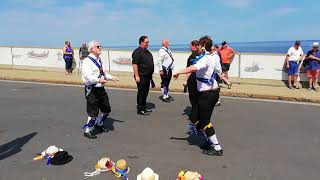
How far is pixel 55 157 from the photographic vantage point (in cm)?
616

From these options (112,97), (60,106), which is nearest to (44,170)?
(60,106)

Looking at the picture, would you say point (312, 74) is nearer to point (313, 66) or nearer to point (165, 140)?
point (313, 66)

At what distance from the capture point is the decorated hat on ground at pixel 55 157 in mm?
6102

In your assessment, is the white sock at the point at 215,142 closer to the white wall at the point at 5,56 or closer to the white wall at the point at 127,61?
the white wall at the point at 127,61

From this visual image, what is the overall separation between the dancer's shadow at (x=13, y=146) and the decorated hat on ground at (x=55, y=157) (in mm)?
602

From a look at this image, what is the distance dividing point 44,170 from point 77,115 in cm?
393

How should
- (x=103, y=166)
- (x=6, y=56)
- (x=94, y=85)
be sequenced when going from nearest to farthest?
(x=103, y=166) < (x=94, y=85) < (x=6, y=56)

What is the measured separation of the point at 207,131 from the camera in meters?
6.43

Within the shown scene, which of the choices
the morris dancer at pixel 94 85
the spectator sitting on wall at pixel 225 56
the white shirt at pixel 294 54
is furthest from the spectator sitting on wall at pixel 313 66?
the morris dancer at pixel 94 85

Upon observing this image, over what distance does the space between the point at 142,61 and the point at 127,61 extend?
8.16 metres

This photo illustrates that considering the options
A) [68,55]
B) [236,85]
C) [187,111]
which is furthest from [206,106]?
[68,55]

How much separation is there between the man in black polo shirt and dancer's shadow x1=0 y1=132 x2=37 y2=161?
2.82m

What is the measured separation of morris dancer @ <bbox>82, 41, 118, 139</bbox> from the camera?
7.24 metres

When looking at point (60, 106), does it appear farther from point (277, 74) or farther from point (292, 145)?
point (277, 74)
